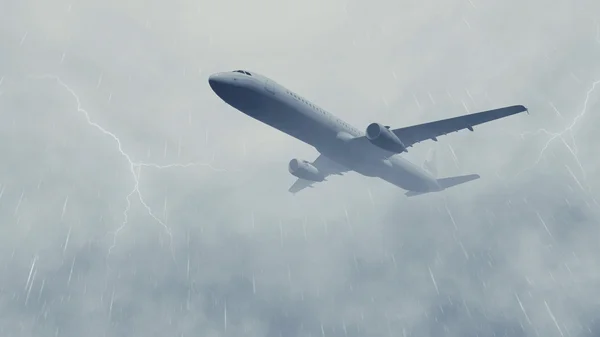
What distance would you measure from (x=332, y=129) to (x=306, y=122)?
3.67 meters

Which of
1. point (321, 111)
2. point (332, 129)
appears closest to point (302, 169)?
point (332, 129)

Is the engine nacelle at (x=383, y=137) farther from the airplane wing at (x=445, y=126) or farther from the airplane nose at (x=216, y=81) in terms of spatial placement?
the airplane nose at (x=216, y=81)

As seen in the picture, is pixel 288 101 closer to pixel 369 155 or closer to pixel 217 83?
pixel 217 83

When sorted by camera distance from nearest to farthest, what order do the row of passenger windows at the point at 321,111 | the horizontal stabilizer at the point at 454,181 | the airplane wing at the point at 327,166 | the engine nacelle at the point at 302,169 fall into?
the row of passenger windows at the point at 321,111 < the engine nacelle at the point at 302,169 < the airplane wing at the point at 327,166 < the horizontal stabilizer at the point at 454,181

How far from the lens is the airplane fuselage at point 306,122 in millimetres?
42875

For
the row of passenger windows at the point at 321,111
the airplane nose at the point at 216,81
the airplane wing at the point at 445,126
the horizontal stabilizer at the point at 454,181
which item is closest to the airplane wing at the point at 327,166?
the row of passenger windows at the point at 321,111

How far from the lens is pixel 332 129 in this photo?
49.8 metres

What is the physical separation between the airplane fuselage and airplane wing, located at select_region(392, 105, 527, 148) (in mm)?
2873

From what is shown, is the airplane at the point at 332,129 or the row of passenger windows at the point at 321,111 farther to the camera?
the row of passenger windows at the point at 321,111

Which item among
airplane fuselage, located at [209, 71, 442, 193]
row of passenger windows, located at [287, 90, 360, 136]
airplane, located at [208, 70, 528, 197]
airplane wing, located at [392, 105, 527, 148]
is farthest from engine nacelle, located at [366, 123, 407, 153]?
row of passenger windows, located at [287, 90, 360, 136]

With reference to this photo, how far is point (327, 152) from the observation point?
51.8 meters

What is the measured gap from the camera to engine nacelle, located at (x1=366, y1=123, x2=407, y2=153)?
158 ft

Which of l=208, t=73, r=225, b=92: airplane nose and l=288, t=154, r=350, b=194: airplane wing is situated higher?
l=208, t=73, r=225, b=92: airplane nose

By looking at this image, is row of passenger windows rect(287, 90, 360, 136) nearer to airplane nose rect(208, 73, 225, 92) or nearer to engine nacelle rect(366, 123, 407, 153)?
engine nacelle rect(366, 123, 407, 153)
